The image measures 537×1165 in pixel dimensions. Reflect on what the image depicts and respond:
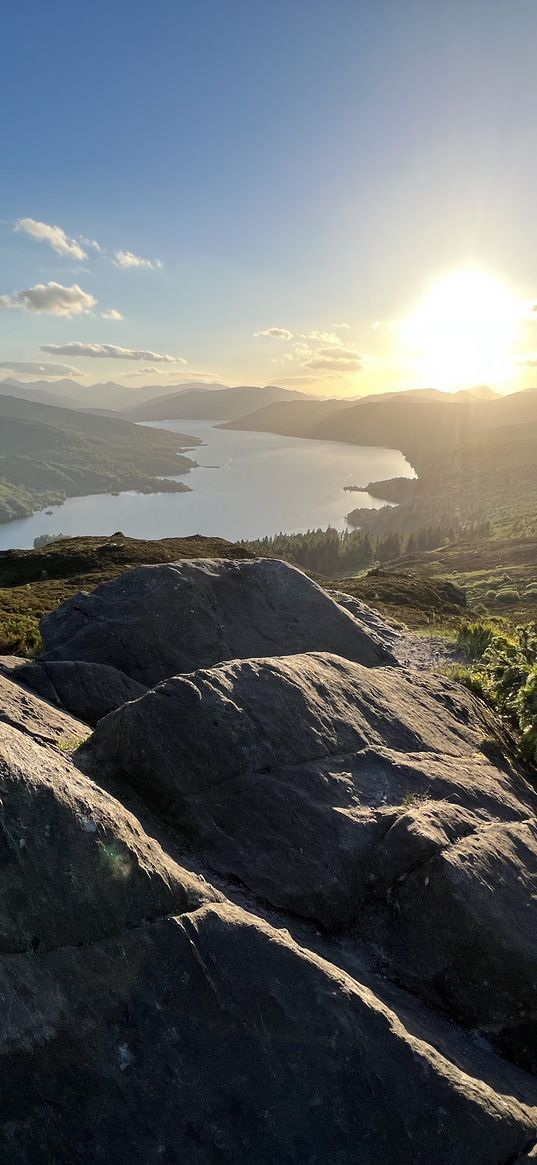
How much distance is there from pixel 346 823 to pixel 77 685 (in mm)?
6962

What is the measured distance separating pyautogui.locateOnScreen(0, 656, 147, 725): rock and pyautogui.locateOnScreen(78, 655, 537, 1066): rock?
9.97 feet

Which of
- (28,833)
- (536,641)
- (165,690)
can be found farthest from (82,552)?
(28,833)

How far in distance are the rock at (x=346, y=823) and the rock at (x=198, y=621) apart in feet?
17.4

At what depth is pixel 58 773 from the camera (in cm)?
758

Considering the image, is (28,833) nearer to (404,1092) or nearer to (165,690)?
(165,690)

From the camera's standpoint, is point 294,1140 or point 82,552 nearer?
point 294,1140

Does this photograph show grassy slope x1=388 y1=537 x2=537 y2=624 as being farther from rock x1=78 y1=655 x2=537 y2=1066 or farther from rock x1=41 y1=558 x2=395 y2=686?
rock x1=78 y1=655 x2=537 y2=1066

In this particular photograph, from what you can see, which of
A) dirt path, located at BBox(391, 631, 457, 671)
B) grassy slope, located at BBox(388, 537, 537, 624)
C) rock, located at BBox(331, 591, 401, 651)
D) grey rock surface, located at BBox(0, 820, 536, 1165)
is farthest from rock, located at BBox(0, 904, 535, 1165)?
grassy slope, located at BBox(388, 537, 537, 624)

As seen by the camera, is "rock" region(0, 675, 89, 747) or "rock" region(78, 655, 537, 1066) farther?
"rock" region(0, 675, 89, 747)

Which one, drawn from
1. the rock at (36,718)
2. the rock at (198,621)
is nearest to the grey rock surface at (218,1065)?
the rock at (36,718)

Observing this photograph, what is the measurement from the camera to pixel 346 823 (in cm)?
952

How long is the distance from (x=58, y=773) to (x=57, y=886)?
1428 mm

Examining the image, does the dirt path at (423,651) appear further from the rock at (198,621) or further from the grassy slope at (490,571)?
the grassy slope at (490,571)

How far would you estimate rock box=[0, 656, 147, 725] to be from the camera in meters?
12.7
